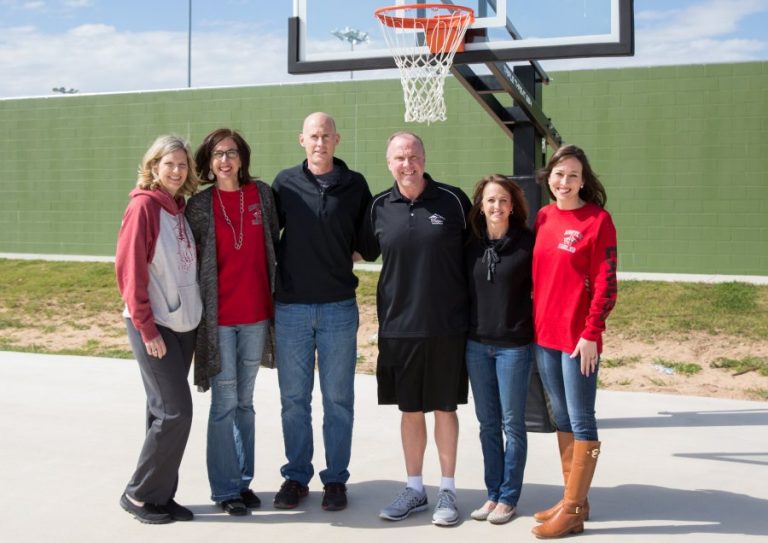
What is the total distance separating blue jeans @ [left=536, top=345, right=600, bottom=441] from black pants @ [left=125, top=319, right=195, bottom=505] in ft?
5.65

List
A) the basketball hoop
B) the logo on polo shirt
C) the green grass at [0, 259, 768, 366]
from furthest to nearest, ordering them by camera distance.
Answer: the green grass at [0, 259, 768, 366], the basketball hoop, the logo on polo shirt

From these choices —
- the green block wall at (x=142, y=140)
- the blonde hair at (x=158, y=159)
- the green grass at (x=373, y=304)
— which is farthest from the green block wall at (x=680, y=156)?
the blonde hair at (x=158, y=159)

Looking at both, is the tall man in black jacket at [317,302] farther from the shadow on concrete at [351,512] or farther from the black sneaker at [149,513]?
the black sneaker at [149,513]

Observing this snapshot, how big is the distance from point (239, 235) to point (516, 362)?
1.51m

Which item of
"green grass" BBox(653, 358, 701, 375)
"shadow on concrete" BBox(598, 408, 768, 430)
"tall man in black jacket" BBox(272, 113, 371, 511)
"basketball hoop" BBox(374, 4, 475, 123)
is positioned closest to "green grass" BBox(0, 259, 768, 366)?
"green grass" BBox(653, 358, 701, 375)

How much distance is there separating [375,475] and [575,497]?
1415 mm

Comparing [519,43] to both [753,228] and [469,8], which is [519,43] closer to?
[469,8]

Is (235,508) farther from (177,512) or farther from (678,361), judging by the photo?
(678,361)

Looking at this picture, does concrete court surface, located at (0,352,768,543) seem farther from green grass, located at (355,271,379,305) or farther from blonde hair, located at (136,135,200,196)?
green grass, located at (355,271,379,305)

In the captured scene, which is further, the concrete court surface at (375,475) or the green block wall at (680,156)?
the green block wall at (680,156)

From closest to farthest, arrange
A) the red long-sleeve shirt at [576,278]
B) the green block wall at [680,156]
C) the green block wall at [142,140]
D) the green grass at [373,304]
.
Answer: the red long-sleeve shirt at [576,278] < the green grass at [373,304] < the green block wall at [680,156] < the green block wall at [142,140]

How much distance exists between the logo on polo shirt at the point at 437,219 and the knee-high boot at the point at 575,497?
4.01 ft

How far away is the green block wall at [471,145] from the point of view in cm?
1329

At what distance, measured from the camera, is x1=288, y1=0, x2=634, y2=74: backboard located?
5484 mm
